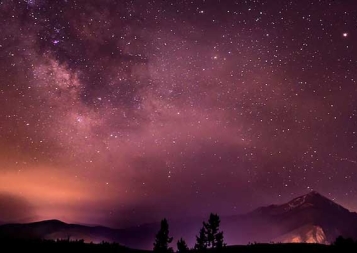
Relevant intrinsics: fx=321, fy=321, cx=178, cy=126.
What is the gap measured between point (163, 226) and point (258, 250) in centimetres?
2048

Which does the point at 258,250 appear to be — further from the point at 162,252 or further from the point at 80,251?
the point at 80,251

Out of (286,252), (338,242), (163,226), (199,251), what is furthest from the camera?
(163,226)

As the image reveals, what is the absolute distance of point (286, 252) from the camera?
66.2 feet

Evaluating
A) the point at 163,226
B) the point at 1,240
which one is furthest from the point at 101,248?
the point at 163,226

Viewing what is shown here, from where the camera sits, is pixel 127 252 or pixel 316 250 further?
pixel 127 252

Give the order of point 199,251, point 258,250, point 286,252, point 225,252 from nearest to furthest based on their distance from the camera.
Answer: point 286,252, point 258,250, point 225,252, point 199,251

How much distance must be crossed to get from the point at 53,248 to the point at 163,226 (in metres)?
22.0

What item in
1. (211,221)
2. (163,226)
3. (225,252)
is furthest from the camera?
(211,221)

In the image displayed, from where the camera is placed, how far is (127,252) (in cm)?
2478

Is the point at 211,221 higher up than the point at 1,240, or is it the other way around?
the point at 211,221

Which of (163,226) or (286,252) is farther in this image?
(163,226)

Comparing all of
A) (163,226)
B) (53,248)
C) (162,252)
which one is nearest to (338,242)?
(162,252)

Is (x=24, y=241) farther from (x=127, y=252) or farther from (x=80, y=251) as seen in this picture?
(x=127, y=252)

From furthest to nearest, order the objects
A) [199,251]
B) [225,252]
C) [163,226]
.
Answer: [163,226]
[199,251]
[225,252]
